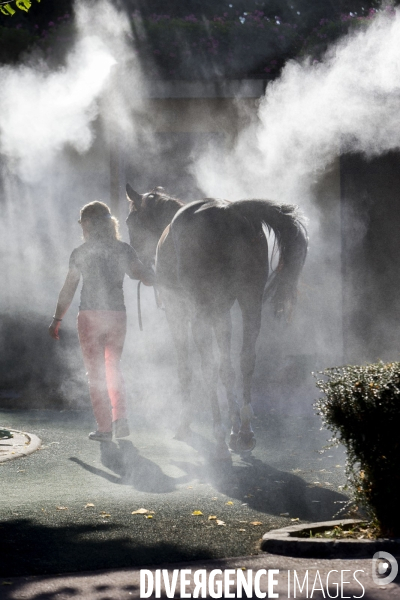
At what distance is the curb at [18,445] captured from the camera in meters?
7.43

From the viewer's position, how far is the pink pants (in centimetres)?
801

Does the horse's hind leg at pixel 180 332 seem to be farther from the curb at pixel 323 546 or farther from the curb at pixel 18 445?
the curb at pixel 323 546

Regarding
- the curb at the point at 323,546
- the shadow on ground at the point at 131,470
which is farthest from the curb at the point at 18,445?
the curb at the point at 323,546

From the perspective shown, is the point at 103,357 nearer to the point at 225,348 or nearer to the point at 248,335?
the point at 225,348

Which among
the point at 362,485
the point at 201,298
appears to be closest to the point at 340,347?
the point at 201,298

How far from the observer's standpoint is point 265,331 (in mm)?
12234

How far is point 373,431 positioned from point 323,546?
0.64 meters

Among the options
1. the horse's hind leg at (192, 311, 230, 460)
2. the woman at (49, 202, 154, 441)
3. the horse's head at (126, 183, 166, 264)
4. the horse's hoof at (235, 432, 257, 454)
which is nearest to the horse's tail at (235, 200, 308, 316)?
the horse's hind leg at (192, 311, 230, 460)

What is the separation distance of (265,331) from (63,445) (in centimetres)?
482

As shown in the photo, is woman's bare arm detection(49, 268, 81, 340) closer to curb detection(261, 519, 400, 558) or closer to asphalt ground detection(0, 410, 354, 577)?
asphalt ground detection(0, 410, 354, 577)

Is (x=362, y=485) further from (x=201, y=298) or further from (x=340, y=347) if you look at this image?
(x=340, y=347)

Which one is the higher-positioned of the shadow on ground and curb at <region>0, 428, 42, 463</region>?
curb at <region>0, 428, 42, 463</region>

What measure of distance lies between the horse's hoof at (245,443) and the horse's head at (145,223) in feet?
8.02

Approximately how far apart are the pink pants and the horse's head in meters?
1.21
